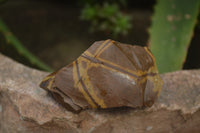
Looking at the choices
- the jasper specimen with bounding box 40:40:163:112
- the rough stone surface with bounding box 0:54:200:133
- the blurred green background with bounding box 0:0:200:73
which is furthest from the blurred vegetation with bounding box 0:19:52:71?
the jasper specimen with bounding box 40:40:163:112

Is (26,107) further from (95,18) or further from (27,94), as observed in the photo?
(95,18)

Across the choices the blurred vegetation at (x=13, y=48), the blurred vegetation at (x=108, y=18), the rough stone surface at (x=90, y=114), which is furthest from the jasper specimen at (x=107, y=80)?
the blurred vegetation at (x=108, y=18)

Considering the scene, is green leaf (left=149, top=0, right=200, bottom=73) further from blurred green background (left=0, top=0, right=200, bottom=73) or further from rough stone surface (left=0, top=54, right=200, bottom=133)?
rough stone surface (left=0, top=54, right=200, bottom=133)

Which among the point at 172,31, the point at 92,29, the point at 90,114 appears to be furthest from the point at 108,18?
the point at 90,114

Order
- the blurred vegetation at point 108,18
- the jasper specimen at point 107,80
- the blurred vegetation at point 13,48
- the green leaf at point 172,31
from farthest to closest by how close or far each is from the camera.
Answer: the blurred vegetation at point 108,18 < the blurred vegetation at point 13,48 < the green leaf at point 172,31 < the jasper specimen at point 107,80

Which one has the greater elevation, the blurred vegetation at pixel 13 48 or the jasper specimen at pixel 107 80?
the jasper specimen at pixel 107 80

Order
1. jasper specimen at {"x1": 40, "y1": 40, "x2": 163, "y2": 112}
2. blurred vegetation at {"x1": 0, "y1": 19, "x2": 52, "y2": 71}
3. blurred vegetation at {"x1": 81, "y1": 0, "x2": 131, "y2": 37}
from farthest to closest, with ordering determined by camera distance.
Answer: blurred vegetation at {"x1": 81, "y1": 0, "x2": 131, "y2": 37} < blurred vegetation at {"x1": 0, "y1": 19, "x2": 52, "y2": 71} < jasper specimen at {"x1": 40, "y1": 40, "x2": 163, "y2": 112}

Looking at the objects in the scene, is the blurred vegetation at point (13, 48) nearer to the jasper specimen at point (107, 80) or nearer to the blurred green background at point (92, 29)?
the blurred green background at point (92, 29)
